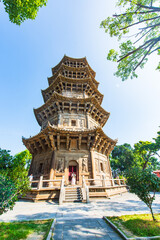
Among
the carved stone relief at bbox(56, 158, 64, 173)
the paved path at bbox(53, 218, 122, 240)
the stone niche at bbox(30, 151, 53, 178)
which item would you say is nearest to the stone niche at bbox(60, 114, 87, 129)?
the stone niche at bbox(30, 151, 53, 178)

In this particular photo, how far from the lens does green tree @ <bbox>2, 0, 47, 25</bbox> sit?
19.8ft

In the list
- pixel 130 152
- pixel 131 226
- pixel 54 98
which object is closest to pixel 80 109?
pixel 54 98

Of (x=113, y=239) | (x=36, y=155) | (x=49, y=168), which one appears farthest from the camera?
(x=36, y=155)

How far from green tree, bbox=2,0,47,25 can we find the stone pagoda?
7868 mm

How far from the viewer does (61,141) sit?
12.7 meters

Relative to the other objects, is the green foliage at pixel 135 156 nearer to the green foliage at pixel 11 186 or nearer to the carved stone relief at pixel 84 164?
the carved stone relief at pixel 84 164

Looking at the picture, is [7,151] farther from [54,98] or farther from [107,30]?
[107,30]

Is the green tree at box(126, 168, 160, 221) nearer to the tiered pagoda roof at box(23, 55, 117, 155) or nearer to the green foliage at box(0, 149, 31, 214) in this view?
the green foliage at box(0, 149, 31, 214)

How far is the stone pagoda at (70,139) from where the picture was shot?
12031mm

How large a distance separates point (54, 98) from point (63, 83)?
13.6 feet

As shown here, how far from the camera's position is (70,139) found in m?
12.7

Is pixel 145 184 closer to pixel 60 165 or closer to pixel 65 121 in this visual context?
pixel 60 165

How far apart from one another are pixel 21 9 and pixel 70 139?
10946 mm

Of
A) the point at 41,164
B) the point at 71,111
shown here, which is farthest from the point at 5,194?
the point at 71,111
